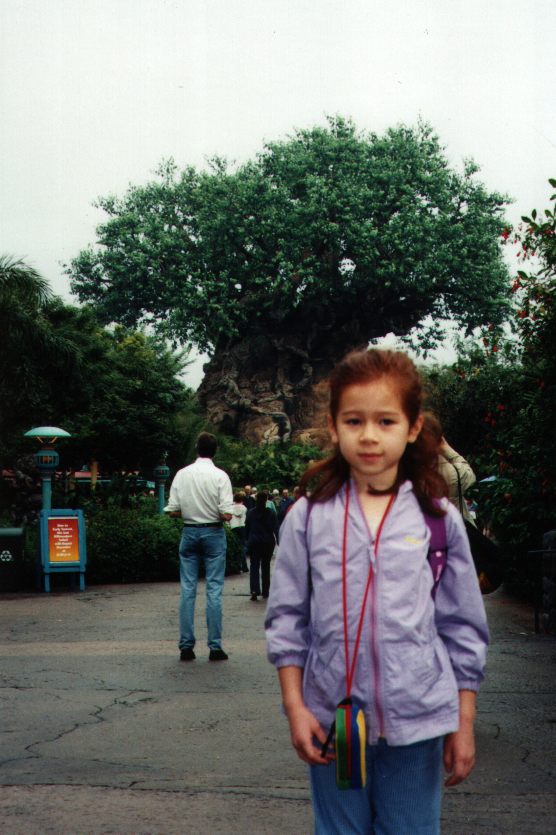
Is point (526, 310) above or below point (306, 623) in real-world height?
above

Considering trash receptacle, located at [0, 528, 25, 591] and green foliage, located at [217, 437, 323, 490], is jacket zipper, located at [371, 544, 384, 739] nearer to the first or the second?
trash receptacle, located at [0, 528, 25, 591]

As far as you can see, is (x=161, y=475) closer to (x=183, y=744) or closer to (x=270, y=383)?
(x=270, y=383)

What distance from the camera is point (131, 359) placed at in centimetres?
2714

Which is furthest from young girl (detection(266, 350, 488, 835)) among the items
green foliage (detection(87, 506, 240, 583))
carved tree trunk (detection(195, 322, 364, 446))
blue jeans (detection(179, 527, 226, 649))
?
carved tree trunk (detection(195, 322, 364, 446))

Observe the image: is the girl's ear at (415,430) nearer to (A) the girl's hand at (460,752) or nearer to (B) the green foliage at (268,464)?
(A) the girl's hand at (460,752)

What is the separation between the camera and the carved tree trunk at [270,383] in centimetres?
4509

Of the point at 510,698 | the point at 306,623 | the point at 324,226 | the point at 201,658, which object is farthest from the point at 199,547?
the point at 324,226

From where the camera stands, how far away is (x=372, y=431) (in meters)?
2.65

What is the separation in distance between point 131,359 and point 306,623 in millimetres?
24817

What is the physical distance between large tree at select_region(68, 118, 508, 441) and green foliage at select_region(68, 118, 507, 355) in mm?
52

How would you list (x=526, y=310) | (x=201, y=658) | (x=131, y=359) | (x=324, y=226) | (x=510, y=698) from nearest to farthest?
1. (x=510, y=698)
2. (x=201, y=658)
3. (x=526, y=310)
4. (x=131, y=359)
5. (x=324, y=226)

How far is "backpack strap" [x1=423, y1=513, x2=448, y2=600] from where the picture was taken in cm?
263

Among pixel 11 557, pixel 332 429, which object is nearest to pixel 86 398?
pixel 11 557

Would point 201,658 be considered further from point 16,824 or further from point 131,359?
point 131,359
